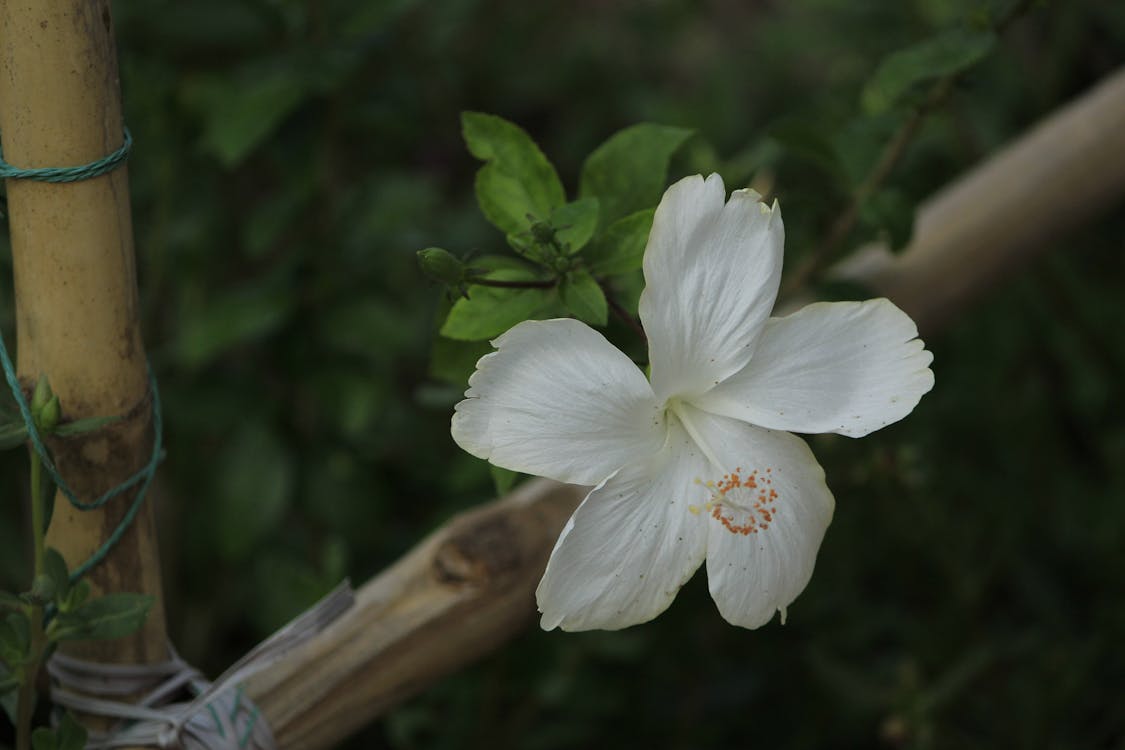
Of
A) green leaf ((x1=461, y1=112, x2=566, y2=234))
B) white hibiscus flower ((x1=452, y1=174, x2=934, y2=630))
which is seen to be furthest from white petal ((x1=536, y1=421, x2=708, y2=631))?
green leaf ((x1=461, y1=112, x2=566, y2=234))

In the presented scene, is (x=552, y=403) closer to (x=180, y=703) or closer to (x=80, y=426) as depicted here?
(x=80, y=426)

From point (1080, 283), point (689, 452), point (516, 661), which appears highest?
point (689, 452)

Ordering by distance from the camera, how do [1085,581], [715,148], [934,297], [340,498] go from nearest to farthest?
[934,297] → [340,498] → [1085,581] → [715,148]

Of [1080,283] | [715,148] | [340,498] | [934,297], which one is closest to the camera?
[934,297]

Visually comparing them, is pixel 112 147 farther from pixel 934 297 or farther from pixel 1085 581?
pixel 1085 581

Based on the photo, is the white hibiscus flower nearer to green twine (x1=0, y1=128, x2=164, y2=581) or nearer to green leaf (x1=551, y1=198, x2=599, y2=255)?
green leaf (x1=551, y1=198, x2=599, y2=255)

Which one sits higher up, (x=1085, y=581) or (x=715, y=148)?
(x=715, y=148)

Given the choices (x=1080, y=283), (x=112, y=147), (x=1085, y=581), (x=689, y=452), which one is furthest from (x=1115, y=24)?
(x=112, y=147)

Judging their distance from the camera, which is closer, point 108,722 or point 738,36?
point 108,722
